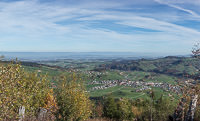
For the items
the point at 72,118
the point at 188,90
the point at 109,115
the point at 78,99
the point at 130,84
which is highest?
the point at 188,90

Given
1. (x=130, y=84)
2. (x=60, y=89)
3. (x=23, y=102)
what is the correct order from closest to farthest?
(x=23, y=102), (x=60, y=89), (x=130, y=84)

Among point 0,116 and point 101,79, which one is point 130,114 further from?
point 101,79

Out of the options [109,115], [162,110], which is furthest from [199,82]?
[109,115]

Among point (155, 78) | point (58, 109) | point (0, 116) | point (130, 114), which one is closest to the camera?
point (0, 116)

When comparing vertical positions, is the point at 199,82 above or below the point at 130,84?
above

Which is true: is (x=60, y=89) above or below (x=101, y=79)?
above

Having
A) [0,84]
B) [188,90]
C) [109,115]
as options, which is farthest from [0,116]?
[109,115]

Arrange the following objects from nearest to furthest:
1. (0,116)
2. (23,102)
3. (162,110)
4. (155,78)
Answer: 1. (0,116)
2. (23,102)
3. (162,110)
4. (155,78)

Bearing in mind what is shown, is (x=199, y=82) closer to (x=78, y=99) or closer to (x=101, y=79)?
(x=78, y=99)

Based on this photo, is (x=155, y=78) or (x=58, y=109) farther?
(x=155, y=78)

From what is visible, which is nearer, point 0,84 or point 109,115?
point 0,84
